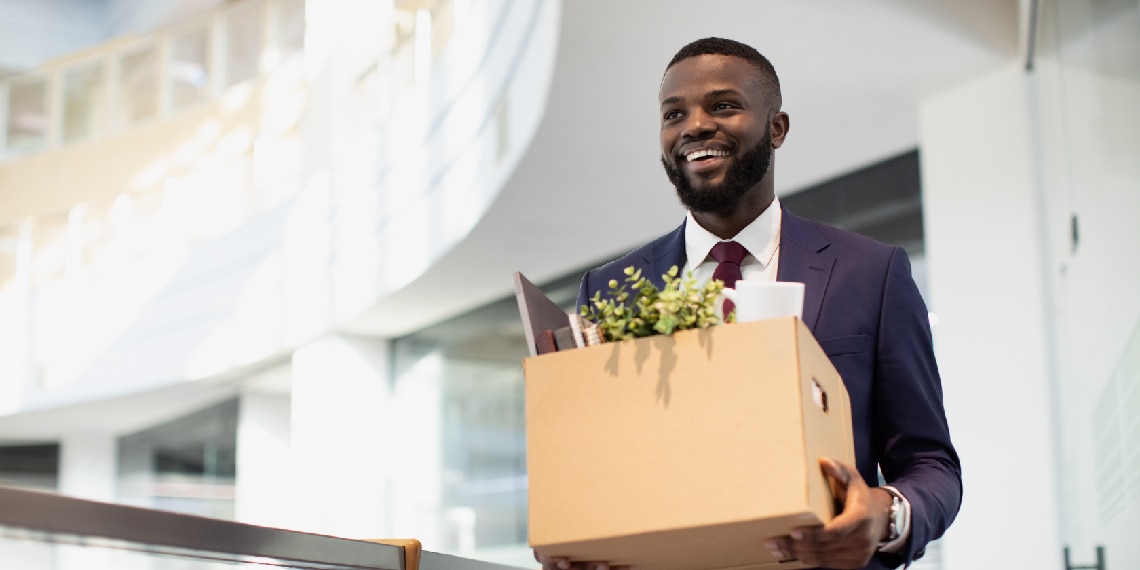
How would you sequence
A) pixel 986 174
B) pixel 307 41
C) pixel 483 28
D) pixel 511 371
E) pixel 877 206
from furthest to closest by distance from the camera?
pixel 307 41
pixel 511 371
pixel 483 28
pixel 877 206
pixel 986 174

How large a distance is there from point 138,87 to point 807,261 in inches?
579

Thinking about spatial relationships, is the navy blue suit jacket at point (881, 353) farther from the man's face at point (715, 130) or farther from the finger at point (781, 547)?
the finger at point (781, 547)

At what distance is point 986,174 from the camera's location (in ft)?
19.6

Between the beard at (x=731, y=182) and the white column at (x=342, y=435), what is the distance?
936cm

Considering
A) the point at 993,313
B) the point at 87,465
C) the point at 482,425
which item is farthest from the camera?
the point at 87,465

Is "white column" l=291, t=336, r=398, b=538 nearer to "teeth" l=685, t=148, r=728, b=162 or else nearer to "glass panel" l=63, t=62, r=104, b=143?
"glass panel" l=63, t=62, r=104, b=143

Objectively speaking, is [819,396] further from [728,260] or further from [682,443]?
Answer: [728,260]

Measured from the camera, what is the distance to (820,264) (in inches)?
78.6

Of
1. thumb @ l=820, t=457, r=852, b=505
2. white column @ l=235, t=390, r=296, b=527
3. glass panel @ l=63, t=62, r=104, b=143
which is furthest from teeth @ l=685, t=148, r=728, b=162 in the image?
glass panel @ l=63, t=62, r=104, b=143

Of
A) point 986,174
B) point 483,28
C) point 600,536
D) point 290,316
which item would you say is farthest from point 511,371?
point 600,536

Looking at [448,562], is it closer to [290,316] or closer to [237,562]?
[237,562]

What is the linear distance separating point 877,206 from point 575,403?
19.5ft

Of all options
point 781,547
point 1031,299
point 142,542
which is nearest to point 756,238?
point 781,547

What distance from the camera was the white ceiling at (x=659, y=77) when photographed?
17.7 feet
